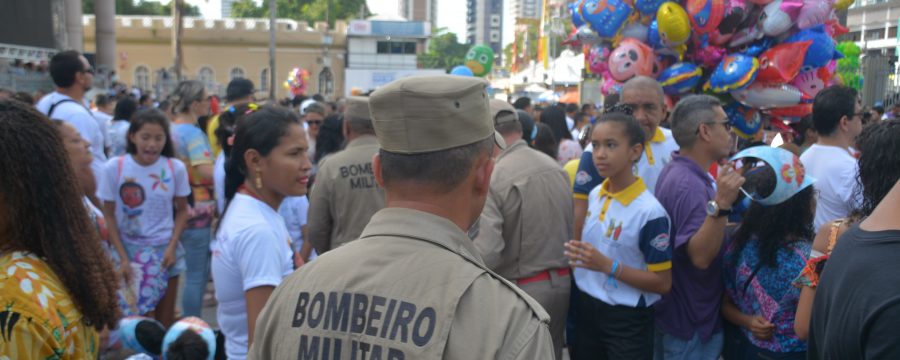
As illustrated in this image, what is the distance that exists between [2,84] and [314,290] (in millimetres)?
13963

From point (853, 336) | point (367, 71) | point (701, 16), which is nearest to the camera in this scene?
point (853, 336)

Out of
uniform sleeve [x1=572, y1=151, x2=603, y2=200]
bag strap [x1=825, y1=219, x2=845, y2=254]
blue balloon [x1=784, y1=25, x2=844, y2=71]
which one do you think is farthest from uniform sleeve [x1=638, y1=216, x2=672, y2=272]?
blue balloon [x1=784, y1=25, x2=844, y2=71]

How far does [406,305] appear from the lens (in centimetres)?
148

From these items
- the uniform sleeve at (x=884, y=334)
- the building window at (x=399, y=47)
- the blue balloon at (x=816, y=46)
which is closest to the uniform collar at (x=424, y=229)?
the uniform sleeve at (x=884, y=334)

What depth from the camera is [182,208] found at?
5.23 m

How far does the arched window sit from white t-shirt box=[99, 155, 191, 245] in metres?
49.3

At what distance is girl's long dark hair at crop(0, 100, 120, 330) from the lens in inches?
83.3

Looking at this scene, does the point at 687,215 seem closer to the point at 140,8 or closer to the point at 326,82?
the point at 326,82

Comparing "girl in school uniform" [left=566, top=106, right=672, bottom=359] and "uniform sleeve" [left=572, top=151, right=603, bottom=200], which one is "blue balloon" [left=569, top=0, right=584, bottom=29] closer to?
"uniform sleeve" [left=572, top=151, right=603, bottom=200]

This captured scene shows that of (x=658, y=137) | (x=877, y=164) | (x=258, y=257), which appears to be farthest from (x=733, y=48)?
(x=258, y=257)

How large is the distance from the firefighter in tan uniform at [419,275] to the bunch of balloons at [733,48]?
16.4ft

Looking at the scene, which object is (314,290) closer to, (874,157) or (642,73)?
(874,157)

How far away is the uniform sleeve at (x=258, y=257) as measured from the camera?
107 inches

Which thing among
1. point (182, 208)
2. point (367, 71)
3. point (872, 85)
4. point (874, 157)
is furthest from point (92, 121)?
point (367, 71)
